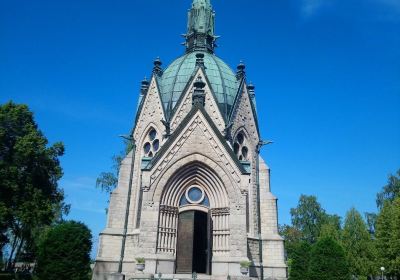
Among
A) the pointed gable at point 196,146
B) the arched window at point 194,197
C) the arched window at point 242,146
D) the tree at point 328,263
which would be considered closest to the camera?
the pointed gable at point 196,146

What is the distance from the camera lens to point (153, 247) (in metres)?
17.7

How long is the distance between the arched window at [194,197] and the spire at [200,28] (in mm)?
13480

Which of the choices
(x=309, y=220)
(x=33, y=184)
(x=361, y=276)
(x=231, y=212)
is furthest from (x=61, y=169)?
(x=309, y=220)

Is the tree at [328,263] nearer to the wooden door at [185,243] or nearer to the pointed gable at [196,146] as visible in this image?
the pointed gable at [196,146]

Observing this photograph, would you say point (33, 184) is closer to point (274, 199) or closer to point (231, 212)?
point (231, 212)

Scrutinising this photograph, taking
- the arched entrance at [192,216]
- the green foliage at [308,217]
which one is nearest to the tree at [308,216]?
the green foliage at [308,217]

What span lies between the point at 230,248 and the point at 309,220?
4221 cm

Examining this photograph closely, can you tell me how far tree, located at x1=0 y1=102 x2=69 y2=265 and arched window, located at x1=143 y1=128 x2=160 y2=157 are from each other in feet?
22.1

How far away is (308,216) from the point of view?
56844 millimetres

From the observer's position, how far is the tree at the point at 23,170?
23.1 m

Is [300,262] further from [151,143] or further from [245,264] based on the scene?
[151,143]

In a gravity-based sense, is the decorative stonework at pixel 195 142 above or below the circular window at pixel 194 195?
above

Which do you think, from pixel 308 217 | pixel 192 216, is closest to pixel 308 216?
pixel 308 217

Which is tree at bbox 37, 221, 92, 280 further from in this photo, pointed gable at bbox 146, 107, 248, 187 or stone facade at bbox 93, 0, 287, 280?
pointed gable at bbox 146, 107, 248, 187
